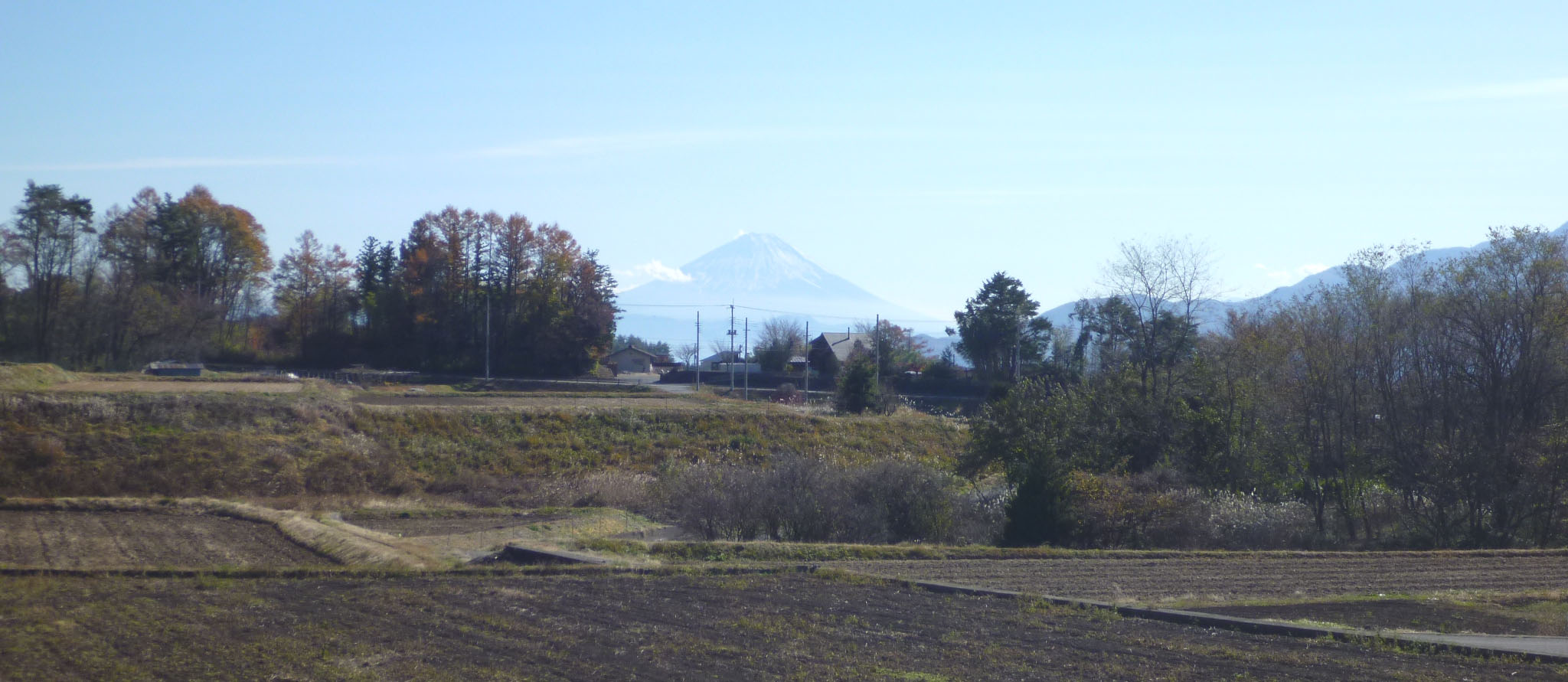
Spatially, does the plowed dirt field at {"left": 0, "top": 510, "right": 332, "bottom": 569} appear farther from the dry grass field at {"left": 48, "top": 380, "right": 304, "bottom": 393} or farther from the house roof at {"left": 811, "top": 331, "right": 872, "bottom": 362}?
the house roof at {"left": 811, "top": 331, "right": 872, "bottom": 362}

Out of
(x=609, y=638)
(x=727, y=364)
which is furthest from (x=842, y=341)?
(x=609, y=638)

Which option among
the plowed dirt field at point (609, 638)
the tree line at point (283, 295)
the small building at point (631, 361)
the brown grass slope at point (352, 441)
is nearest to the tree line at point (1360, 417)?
the plowed dirt field at point (609, 638)

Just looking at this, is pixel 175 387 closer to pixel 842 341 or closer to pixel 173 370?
pixel 173 370

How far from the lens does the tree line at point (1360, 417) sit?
2394cm

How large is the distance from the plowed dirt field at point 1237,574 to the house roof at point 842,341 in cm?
5527

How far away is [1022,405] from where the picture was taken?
27641mm

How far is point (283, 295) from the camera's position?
238 feet

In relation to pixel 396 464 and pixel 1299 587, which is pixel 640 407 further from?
pixel 1299 587

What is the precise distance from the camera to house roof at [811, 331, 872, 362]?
77.0 metres

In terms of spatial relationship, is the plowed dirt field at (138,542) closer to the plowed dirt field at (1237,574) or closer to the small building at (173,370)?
the plowed dirt field at (1237,574)

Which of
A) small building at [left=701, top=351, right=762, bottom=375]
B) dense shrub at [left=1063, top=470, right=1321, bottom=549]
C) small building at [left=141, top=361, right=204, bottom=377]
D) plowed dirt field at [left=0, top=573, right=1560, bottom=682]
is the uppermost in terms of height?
small building at [left=701, top=351, right=762, bottom=375]

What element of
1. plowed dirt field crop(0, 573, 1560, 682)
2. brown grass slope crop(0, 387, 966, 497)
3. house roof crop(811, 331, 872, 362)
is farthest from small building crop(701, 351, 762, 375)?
plowed dirt field crop(0, 573, 1560, 682)

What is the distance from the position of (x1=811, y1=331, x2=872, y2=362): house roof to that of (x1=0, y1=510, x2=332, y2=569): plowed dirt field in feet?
181

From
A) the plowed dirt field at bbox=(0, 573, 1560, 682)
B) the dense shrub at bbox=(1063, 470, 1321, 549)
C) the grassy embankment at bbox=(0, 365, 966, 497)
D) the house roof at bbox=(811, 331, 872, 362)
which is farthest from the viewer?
the house roof at bbox=(811, 331, 872, 362)
